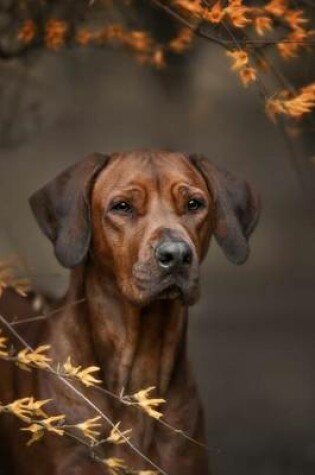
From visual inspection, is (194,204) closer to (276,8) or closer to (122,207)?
(122,207)

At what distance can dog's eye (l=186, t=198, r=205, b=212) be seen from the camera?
18.5 feet

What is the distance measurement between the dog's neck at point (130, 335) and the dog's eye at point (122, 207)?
274 millimetres

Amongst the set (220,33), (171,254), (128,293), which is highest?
(220,33)

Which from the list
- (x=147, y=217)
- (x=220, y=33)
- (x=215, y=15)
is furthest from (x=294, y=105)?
(x=220, y=33)

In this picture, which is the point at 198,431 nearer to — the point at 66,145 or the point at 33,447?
the point at 33,447

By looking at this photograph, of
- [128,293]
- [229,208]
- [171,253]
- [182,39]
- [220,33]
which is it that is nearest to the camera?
[171,253]

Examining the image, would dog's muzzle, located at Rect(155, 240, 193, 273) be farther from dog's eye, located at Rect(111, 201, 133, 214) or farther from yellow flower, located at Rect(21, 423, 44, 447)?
yellow flower, located at Rect(21, 423, 44, 447)

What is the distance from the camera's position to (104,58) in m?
9.23

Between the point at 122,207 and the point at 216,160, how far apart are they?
4.05 metres

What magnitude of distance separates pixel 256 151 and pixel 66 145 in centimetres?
118

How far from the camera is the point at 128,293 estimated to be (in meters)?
5.49

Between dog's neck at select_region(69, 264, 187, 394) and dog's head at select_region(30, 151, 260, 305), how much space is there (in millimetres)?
121

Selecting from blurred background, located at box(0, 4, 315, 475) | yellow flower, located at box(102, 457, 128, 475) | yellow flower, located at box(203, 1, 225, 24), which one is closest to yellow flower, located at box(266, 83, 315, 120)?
yellow flower, located at box(203, 1, 225, 24)

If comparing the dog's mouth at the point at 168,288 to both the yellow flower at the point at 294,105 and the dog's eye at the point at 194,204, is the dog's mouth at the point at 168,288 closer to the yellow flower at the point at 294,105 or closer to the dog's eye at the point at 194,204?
the dog's eye at the point at 194,204
